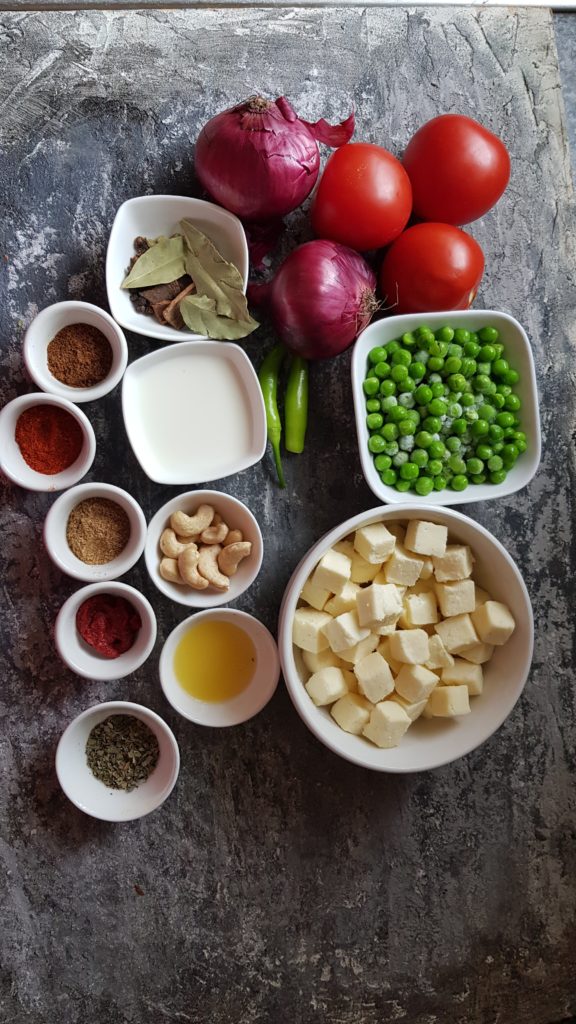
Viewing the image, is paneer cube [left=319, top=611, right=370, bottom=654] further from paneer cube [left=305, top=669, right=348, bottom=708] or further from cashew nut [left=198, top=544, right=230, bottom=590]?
cashew nut [left=198, top=544, right=230, bottom=590]

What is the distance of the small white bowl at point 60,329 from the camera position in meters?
1.54

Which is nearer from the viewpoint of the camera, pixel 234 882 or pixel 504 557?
pixel 504 557

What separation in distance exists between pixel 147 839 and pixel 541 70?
2188mm

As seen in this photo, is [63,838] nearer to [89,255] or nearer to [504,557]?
[504,557]

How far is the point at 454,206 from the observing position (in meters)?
1.62

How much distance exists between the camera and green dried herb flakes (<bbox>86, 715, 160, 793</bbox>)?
5.33 feet

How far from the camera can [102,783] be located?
1630 millimetres

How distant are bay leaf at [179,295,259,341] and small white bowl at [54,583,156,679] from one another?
615 mm

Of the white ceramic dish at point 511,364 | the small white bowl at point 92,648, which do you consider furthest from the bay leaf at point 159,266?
the small white bowl at point 92,648

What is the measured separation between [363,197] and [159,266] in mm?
485

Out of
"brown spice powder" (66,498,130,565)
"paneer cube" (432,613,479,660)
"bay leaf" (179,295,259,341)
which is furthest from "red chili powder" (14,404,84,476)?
"paneer cube" (432,613,479,660)

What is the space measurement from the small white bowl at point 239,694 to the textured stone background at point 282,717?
0.09m

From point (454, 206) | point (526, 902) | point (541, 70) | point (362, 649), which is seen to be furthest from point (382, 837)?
point (541, 70)

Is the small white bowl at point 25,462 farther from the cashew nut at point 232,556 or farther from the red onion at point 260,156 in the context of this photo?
the red onion at point 260,156
